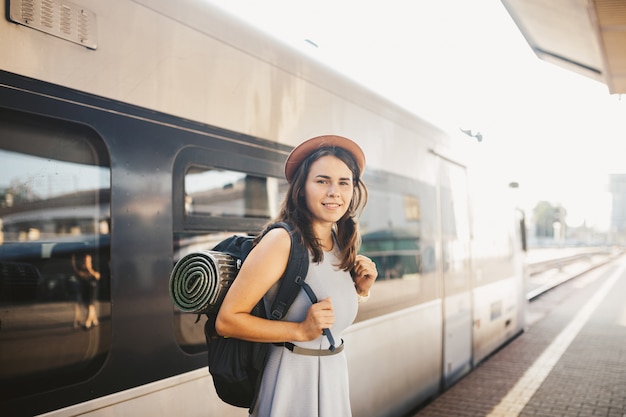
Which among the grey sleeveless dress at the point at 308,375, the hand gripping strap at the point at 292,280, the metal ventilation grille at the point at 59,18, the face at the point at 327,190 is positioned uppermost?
the metal ventilation grille at the point at 59,18

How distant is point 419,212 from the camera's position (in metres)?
5.86

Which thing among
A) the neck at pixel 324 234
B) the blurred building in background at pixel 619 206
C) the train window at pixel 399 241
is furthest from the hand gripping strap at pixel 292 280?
the blurred building in background at pixel 619 206

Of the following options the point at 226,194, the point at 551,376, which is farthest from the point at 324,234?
the point at 551,376

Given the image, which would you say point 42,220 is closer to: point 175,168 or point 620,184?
point 175,168

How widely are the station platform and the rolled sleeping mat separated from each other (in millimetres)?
4246

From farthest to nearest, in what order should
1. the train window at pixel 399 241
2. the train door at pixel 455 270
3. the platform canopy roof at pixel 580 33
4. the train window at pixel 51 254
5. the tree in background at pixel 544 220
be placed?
the tree in background at pixel 544 220 < the train door at pixel 455 270 < the platform canopy roof at pixel 580 33 < the train window at pixel 399 241 < the train window at pixel 51 254

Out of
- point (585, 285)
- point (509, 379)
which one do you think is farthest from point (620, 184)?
point (509, 379)

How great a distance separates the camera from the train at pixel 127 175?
2.19 meters

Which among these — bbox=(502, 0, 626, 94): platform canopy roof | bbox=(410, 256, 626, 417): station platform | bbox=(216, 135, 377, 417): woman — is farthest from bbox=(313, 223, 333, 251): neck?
bbox=(502, 0, 626, 94): platform canopy roof

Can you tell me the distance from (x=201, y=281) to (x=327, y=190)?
537 mm

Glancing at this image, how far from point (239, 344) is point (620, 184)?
452ft

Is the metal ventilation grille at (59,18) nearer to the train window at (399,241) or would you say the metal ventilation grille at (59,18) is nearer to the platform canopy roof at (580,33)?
the train window at (399,241)

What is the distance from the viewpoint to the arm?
71.4 inches

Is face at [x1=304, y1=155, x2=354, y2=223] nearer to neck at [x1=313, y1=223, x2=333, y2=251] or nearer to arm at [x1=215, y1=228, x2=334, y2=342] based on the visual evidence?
neck at [x1=313, y1=223, x2=333, y2=251]
